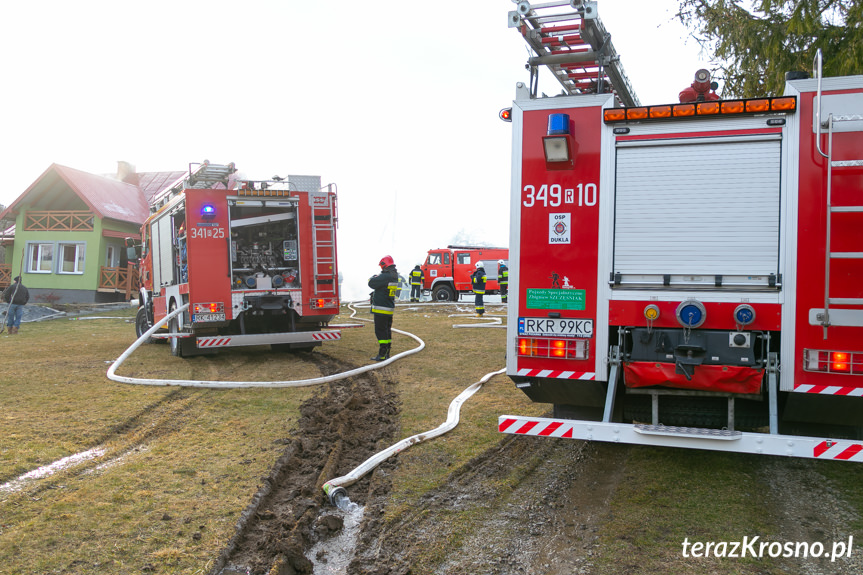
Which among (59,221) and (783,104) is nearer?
(783,104)

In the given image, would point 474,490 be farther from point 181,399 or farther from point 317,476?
point 181,399

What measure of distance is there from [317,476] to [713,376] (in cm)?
274

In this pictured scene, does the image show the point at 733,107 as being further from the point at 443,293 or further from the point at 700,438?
the point at 443,293

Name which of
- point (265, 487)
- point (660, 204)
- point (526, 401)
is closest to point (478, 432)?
point (526, 401)

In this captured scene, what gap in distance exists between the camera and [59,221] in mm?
27516

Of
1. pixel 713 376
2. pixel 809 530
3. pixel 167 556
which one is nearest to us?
pixel 167 556

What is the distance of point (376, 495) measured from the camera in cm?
409

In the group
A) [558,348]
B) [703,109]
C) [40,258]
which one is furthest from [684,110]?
[40,258]

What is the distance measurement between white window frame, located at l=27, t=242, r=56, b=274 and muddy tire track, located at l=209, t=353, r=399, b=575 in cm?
2502

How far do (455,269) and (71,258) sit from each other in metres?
16.9

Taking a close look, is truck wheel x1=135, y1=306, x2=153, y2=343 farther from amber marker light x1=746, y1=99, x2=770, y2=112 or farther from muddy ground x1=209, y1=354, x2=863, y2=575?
amber marker light x1=746, y1=99, x2=770, y2=112

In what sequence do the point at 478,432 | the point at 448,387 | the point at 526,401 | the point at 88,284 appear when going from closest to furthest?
the point at 478,432 → the point at 526,401 → the point at 448,387 → the point at 88,284

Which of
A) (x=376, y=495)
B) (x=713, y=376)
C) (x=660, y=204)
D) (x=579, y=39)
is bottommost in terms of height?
(x=376, y=495)

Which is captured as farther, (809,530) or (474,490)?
(474,490)
